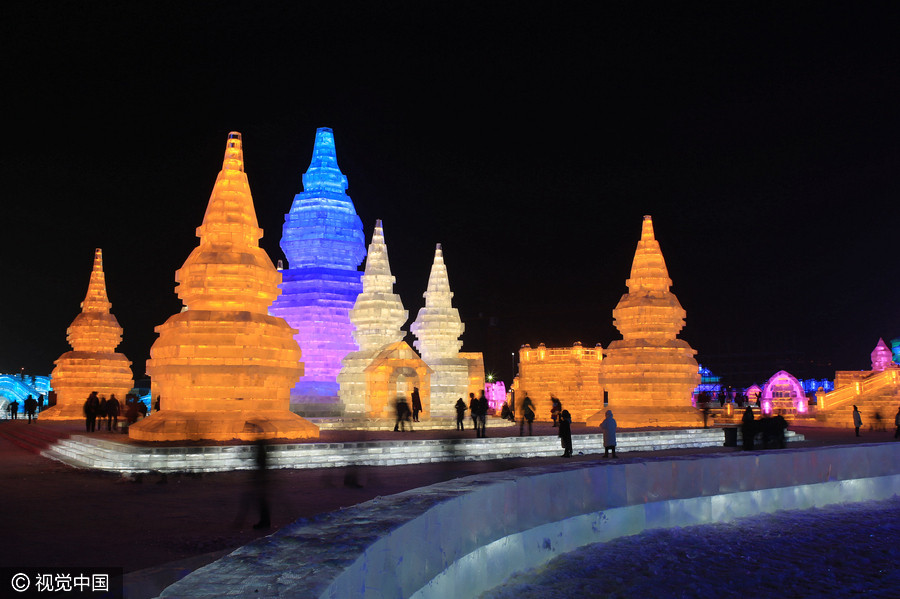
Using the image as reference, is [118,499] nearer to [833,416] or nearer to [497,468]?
[497,468]

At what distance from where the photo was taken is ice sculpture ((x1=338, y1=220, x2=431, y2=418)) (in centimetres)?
2981

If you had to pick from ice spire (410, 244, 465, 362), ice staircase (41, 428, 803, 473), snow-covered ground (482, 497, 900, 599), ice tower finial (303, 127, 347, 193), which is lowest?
snow-covered ground (482, 497, 900, 599)

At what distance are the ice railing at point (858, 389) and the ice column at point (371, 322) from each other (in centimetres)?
2292

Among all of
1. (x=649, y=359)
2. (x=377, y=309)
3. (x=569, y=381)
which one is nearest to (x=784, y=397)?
(x=569, y=381)

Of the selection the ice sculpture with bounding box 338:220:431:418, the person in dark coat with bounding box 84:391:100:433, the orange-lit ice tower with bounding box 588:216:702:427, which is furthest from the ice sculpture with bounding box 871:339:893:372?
the person in dark coat with bounding box 84:391:100:433

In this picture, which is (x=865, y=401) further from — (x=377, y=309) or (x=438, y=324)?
(x=377, y=309)

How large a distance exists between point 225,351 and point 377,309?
1353cm

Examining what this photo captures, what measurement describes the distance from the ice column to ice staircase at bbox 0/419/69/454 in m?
11.2

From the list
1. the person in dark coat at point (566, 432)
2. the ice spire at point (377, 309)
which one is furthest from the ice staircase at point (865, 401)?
the person in dark coat at point (566, 432)

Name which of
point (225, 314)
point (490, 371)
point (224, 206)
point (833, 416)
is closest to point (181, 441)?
point (225, 314)

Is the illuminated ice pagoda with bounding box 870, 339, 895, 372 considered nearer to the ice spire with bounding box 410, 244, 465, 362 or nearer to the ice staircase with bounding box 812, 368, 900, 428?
the ice staircase with bounding box 812, 368, 900, 428

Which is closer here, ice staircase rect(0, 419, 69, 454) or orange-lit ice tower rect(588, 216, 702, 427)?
ice staircase rect(0, 419, 69, 454)

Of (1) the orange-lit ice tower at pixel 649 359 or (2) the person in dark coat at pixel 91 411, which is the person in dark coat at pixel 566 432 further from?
(2) the person in dark coat at pixel 91 411

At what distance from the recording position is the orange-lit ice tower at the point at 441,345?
35.1 m
